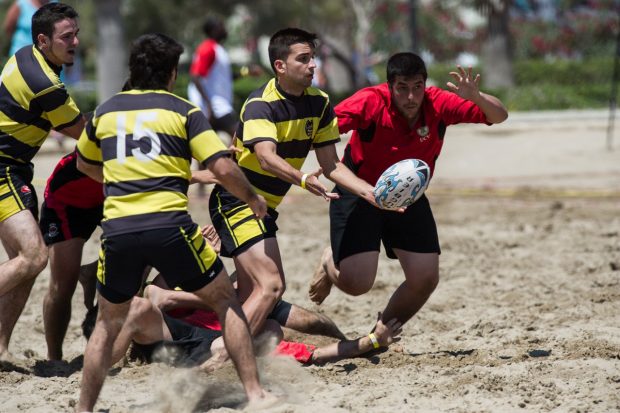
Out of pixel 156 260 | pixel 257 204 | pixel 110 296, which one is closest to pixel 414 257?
pixel 257 204

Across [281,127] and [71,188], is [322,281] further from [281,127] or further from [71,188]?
[71,188]

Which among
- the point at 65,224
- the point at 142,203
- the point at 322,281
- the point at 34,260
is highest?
the point at 142,203

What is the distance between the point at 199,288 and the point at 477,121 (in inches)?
95.1

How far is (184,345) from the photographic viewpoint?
20.4ft

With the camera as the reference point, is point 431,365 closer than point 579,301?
Yes

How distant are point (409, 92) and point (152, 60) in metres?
1.86

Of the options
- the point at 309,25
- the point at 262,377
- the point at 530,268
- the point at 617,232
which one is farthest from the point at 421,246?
the point at 309,25

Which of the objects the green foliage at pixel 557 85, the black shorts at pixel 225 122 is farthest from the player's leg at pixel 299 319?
the green foliage at pixel 557 85

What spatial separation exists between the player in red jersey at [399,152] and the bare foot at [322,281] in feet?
0.84

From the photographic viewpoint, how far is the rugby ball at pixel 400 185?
19.7 feet

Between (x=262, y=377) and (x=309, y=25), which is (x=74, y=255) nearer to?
(x=262, y=377)

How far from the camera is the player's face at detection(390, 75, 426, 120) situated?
248 inches

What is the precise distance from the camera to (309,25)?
42.7 meters

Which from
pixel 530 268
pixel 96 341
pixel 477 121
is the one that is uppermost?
pixel 477 121
